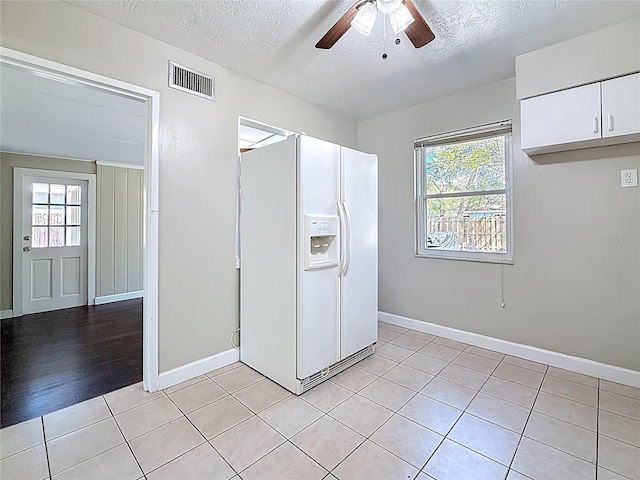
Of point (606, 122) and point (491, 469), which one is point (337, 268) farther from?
point (606, 122)

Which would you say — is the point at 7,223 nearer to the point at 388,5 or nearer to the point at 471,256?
the point at 388,5

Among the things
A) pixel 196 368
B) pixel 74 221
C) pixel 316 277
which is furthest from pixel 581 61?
pixel 74 221

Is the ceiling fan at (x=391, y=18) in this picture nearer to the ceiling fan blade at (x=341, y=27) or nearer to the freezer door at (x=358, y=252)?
the ceiling fan blade at (x=341, y=27)

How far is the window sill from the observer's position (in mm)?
2879

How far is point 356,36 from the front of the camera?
7.07ft

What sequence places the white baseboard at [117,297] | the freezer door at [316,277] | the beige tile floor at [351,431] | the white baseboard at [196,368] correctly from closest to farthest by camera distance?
1. the beige tile floor at [351,431]
2. the freezer door at [316,277]
3. the white baseboard at [196,368]
4. the white baseboard at [117,297]

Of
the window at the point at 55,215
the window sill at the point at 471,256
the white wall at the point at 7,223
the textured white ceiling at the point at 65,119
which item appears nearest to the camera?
the textured white ceiling at the point at 65,119

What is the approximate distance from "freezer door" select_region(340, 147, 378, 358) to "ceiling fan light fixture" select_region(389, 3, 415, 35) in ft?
3.03

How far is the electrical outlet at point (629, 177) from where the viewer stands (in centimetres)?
225

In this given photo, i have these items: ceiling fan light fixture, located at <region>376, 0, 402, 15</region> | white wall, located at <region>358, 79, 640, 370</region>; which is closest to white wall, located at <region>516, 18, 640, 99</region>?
white wall, located at <region>358, 79, 640, 370</region>

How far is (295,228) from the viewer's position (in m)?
2.17

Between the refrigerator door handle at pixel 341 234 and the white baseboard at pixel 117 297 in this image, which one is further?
the white baseboard at pixel 117 297

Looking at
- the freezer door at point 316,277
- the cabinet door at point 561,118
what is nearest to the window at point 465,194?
the cabinet door at point 561,118

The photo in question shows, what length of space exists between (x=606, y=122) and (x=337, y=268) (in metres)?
2.19
